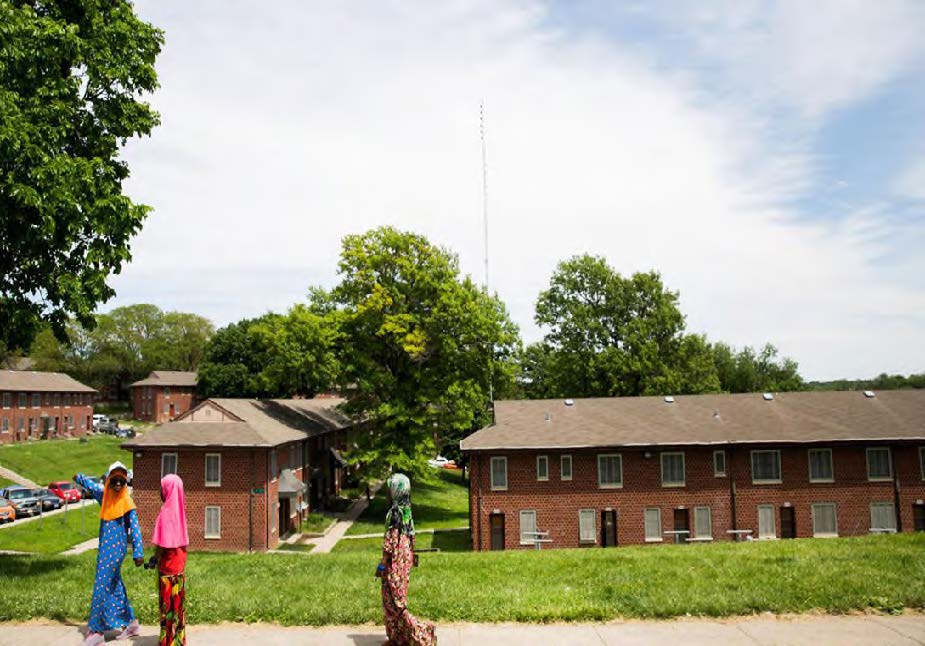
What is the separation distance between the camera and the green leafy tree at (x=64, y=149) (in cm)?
1282

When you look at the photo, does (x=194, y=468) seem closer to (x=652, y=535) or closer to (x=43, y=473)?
(x=652, y=535)

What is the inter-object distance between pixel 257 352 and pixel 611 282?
4481 centimetres

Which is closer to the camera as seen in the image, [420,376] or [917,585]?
[917,585]

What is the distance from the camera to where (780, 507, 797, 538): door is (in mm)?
32688

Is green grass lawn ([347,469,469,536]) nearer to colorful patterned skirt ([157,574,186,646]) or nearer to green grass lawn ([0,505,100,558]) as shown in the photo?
green grass lawn ([0,505,100,558])

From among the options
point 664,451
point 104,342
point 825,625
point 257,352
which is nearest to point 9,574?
point 825,625

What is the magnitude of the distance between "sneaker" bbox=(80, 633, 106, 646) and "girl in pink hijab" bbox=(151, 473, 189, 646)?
1.10 m

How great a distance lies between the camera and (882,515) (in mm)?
32625

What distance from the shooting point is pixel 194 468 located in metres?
32.7

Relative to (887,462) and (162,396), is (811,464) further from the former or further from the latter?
(162,396)

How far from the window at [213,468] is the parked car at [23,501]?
14378mm

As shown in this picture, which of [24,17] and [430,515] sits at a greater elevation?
[24,17]

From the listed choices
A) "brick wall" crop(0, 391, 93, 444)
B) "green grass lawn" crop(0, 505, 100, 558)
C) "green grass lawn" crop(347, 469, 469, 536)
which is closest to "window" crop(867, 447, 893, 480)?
"green grass lawn" crop(347, 469, 469, 536)

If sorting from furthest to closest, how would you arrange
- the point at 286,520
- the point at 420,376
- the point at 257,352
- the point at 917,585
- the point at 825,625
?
1. the point at 257,352
2. the point at 420,376
3. the point at 286,520
4. the point at 917,585
5. the point at 825,625
